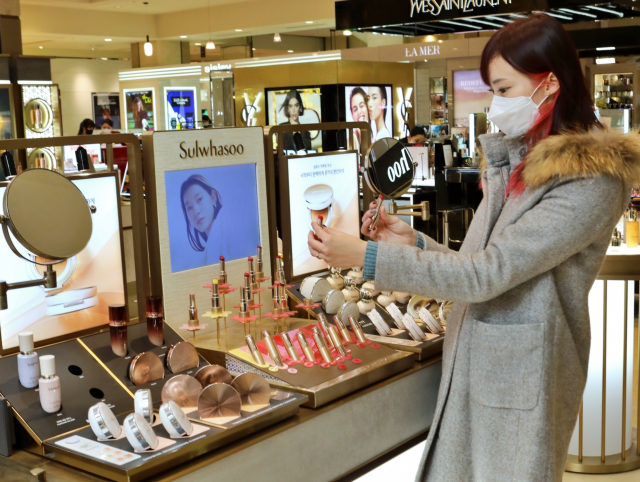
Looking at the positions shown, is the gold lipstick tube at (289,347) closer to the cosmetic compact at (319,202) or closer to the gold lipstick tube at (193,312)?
the gold lipstick tube at (193,312)

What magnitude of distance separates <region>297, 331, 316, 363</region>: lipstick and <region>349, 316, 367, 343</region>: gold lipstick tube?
0.19 meters

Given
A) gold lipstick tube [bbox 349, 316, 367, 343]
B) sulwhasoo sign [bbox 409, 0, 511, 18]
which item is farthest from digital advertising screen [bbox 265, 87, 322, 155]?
gold lipstick tube [bbox 349, 316, 367, 343]

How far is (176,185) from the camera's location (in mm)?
2008

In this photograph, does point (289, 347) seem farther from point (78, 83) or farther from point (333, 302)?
point (78, 83)

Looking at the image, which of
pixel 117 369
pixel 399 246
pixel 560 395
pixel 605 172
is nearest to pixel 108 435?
pixel 117 369

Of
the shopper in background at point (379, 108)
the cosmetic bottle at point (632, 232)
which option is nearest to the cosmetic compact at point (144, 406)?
the cosmetic bottle at point (632, 232)

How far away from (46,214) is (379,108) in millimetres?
11507

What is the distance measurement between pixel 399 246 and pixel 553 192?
1.06ft

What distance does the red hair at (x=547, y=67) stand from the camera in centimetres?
143

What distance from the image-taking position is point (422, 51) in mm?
13336

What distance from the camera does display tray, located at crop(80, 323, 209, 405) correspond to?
1.62m

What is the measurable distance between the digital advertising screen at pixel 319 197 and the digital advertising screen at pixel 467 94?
425 inches

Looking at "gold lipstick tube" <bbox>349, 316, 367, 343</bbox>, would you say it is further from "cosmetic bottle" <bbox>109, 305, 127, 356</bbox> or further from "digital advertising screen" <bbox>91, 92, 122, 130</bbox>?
"digital advertising screen" <bbox>91, 92, 122, 130</bbox>

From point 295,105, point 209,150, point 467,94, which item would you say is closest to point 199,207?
point 209,150
